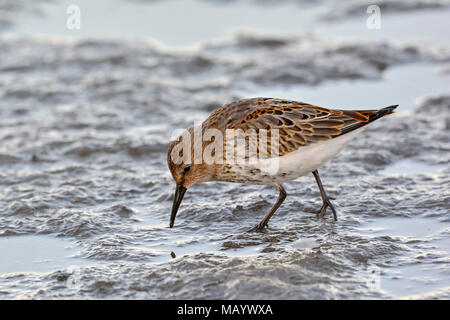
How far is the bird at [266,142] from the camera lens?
22.3ft

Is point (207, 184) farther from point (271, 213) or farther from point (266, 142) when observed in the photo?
point (266, 142)

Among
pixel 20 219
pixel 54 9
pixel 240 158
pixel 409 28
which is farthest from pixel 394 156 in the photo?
pixel 54 9

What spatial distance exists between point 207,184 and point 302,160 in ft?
6.27

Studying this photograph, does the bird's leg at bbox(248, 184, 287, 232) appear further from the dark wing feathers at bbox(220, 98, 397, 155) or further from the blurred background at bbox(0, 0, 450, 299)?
the dark wing feathers at bbox(220, 98, 397, 155)

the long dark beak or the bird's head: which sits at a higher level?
the bird's head

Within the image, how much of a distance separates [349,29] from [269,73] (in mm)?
3029

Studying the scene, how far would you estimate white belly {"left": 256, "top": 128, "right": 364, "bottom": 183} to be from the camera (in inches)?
267

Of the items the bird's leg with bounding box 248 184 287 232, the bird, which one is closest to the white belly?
the bird

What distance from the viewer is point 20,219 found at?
7.42 meters

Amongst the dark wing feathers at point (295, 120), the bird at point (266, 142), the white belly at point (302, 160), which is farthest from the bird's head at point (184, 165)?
the white belly at point (302, 160)

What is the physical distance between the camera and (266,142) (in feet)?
22.3

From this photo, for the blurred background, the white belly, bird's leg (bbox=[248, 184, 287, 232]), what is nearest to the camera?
the blurred background

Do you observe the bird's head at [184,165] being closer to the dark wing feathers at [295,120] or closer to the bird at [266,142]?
the bird at [266,142]

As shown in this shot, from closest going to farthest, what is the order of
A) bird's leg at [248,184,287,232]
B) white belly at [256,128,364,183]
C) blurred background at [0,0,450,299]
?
blurred background at [0,0,450,299]
white belly at [256,128,364,183]
bird's leg at [248,184,287,232]
